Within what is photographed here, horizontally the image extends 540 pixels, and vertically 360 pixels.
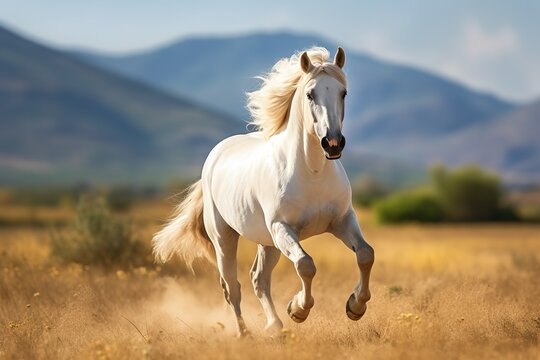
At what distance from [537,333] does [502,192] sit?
40149 mm

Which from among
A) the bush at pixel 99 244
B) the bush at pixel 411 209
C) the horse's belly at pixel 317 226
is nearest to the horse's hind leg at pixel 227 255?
the horse's belly at pixel 317 226

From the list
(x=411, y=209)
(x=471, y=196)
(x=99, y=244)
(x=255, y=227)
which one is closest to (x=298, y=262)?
(x=255, y=227)

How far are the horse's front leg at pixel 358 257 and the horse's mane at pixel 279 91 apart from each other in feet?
3.60

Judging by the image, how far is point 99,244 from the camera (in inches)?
592

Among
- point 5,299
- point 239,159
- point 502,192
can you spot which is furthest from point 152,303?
point 502,192

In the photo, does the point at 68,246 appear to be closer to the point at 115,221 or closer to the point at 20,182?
the point at 115,221

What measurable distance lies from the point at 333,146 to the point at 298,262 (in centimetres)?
99

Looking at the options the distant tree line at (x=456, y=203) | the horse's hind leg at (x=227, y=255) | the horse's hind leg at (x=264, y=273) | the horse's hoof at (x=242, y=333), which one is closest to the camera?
the horse's hoof at (x=242, y=333)

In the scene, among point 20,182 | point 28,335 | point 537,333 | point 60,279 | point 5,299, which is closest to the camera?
point 537,333

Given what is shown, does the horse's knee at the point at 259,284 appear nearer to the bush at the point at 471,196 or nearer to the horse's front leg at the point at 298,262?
the horse's front leg at the point at 298,262

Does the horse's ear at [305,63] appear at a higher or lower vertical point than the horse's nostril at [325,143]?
higher

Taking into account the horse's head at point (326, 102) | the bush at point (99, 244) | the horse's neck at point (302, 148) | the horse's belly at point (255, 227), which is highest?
the horse's head at point (326, 102)

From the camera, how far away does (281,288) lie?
1262 centimetres

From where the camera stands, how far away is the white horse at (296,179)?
7477 millimetres
